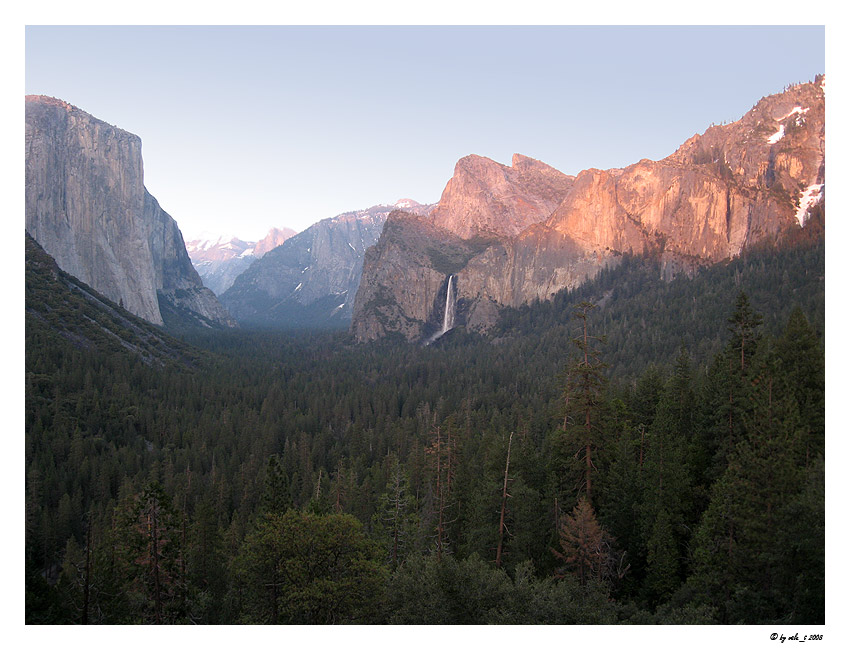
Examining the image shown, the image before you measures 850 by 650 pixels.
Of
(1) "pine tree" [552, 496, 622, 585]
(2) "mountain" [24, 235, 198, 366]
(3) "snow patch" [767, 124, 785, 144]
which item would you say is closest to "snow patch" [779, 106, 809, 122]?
(3) "snow patch" [767, 124, 785, 144]

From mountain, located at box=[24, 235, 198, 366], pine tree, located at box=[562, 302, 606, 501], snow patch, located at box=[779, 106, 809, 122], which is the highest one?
snow patch, located at box=[779, 106, 809, 122]

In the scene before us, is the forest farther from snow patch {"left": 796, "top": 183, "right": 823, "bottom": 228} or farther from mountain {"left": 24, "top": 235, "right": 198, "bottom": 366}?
snow patch {"left": 796, "top": 183, "right": 823, "bottom": 228}

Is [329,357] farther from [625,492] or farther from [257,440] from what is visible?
[625,492]

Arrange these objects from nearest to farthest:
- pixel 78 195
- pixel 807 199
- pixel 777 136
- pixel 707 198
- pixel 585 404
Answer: pixel 585 404 → pixel 807 199 → pixel 777 136 → pixel 707 198 → pixel 78 195

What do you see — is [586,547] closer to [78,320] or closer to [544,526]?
[544,526]

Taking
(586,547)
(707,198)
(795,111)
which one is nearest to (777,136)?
(795,111)

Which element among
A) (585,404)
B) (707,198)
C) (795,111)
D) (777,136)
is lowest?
(585,404)

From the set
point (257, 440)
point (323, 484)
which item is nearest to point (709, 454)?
point (323, 484)

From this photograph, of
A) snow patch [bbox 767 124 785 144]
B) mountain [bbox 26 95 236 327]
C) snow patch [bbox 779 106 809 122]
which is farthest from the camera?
mountain [bbox 26 95 236 327]

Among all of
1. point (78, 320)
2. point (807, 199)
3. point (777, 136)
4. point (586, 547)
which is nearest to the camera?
point (586, 547)
